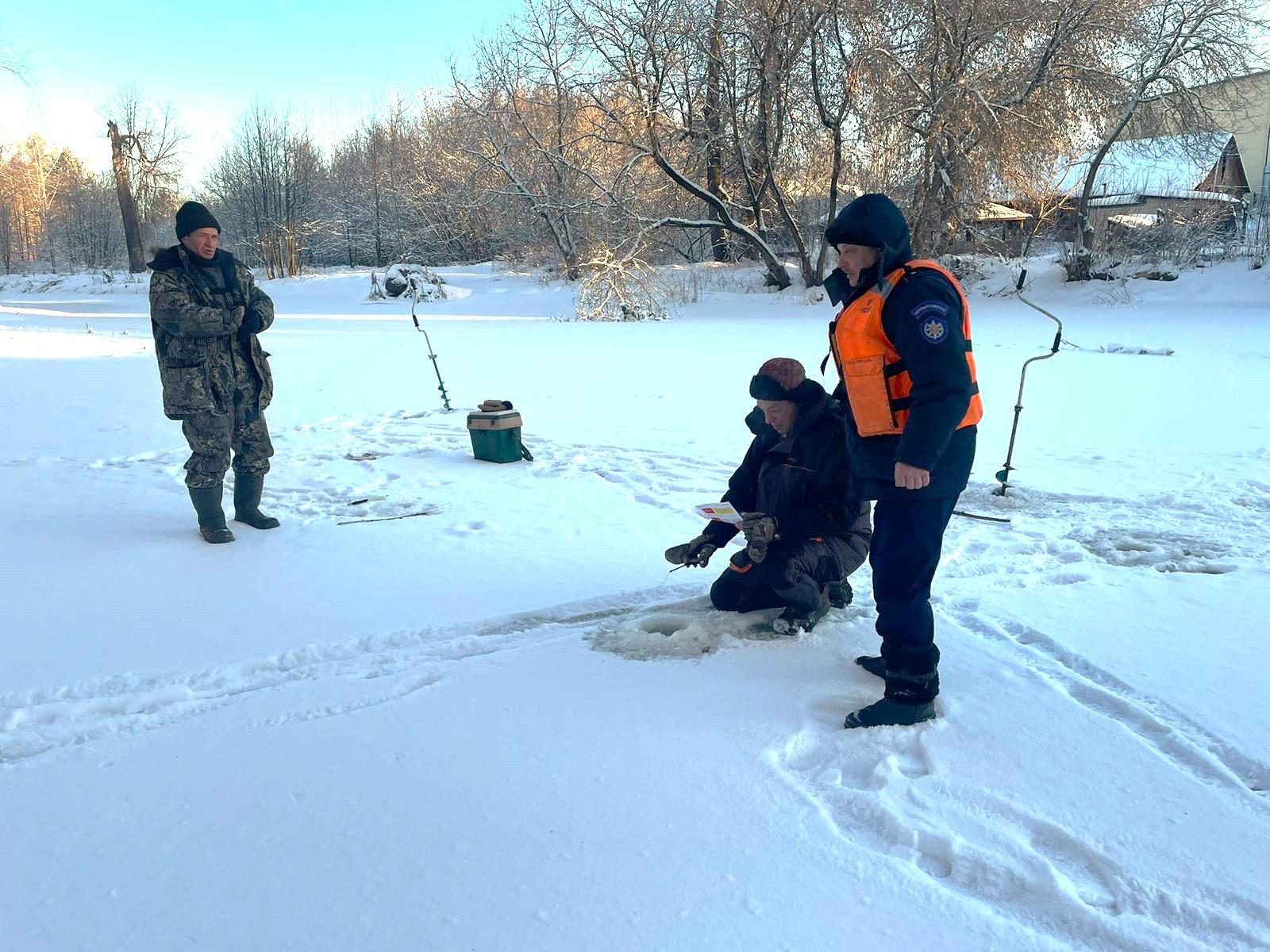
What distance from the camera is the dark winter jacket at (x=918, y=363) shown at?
246cm

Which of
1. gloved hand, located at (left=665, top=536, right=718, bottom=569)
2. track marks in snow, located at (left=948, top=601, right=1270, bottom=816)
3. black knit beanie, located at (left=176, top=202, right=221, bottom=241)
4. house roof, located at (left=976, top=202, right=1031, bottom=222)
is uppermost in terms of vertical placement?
house roof, located at (left=976, top=202, right=1031, bottom=222)

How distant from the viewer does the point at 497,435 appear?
6.45 m

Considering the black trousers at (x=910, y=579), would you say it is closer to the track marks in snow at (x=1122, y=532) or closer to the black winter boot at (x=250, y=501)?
the track marks in snow at (x=1122, y=532)

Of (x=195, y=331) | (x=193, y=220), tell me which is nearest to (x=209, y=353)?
(x=195, y=331)

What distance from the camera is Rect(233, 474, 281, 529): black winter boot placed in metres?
4.86

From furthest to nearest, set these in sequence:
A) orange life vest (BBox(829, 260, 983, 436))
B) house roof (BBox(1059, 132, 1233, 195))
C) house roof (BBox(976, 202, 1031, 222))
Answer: house roof (BBox(976, 202, 1031, 222)), house roof (BBox(1059, 132, 1233, 195)), orange life vest (BBox(829, 260, 983, 436))

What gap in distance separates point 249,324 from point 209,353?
242mm

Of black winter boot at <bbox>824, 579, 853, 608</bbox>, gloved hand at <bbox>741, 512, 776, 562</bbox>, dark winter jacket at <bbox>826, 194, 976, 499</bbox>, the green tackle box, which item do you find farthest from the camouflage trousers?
dark winter jacket at <bbox>826, 194, 976, 499</bbox>

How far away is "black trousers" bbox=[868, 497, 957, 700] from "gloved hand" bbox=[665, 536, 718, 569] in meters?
0.81

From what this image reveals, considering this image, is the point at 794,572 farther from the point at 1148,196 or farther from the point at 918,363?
the point at 1148,196

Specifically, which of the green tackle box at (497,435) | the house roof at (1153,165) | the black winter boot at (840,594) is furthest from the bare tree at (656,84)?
the black winter boot at (840,594)

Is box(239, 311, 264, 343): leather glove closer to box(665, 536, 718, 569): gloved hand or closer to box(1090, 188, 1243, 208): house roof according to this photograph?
box(665, 536, 718, 569): gloved hand

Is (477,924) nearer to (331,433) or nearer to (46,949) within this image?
(46,949)

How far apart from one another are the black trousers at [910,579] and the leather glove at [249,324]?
11.0ft
